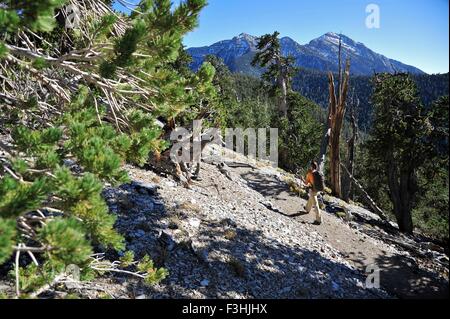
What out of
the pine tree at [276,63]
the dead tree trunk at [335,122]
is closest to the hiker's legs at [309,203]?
the dead tree trunk at [335,122]

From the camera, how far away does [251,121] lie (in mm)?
50344

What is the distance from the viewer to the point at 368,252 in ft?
34.1

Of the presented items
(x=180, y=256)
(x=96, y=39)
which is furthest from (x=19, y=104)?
(x=180, y=256)

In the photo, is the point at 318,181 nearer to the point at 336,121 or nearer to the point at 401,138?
the point at 401,138

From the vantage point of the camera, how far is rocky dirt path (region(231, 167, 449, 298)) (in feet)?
27.2

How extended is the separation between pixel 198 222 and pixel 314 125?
25252 millimetres

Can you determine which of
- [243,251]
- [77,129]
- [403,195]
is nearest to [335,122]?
[403,195]

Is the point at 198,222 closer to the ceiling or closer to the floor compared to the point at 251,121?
closer to the floor

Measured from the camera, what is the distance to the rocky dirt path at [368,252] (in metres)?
8.30

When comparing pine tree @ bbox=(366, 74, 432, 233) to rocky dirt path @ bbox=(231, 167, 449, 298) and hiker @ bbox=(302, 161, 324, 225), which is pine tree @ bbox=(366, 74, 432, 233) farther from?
hiker @ bbox=(302, 161, 324, 225)

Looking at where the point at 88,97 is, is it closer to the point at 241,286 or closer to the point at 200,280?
the point at 200,280

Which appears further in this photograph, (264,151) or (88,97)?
(264,151)

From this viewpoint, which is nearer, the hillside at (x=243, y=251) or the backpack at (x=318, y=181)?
the hillside at (x=243, y=251)

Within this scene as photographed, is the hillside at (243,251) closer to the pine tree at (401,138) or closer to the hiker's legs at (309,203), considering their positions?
the hiker's legs at (309,203)
